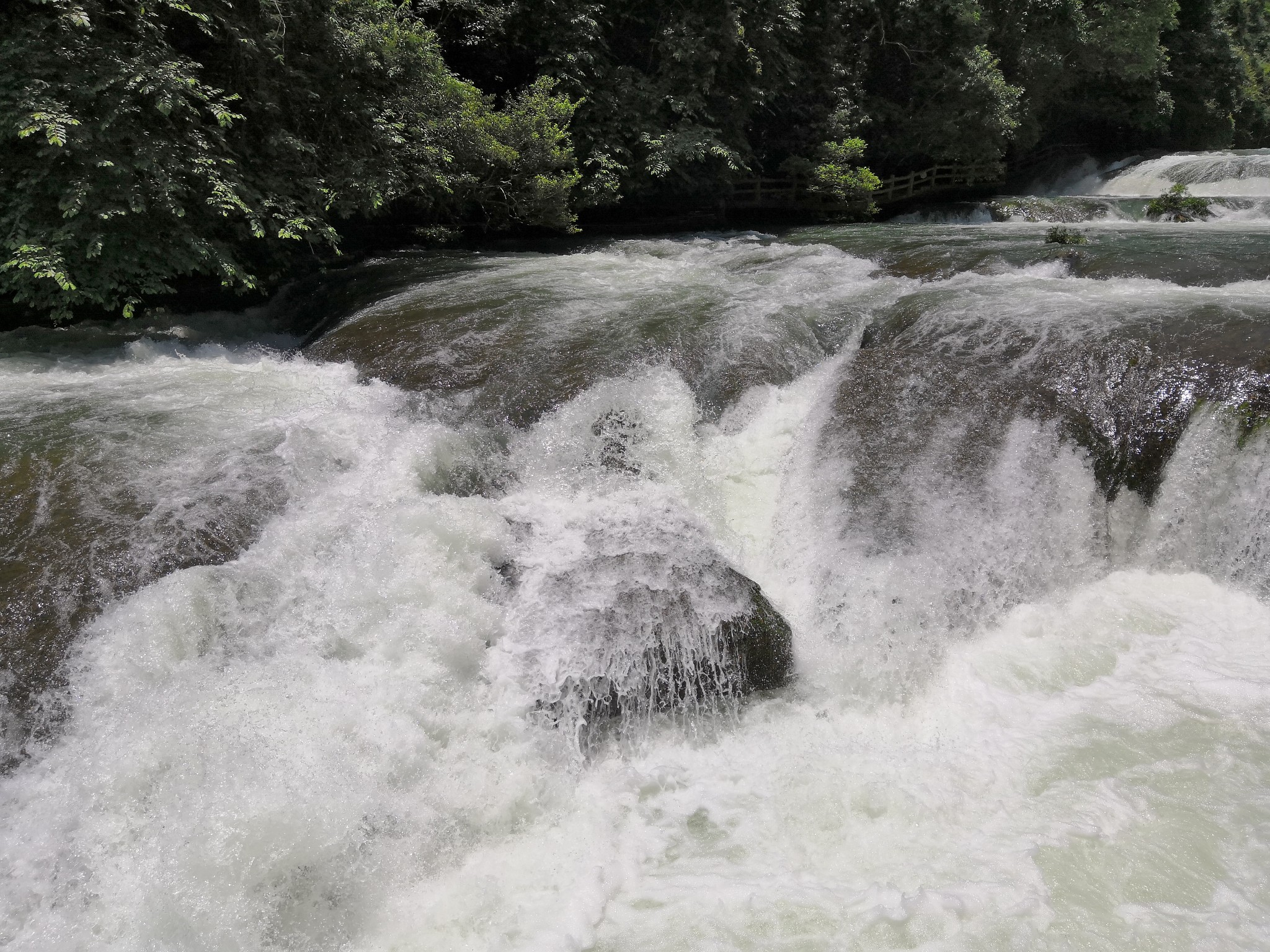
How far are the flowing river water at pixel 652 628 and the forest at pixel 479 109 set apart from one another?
1598 mm

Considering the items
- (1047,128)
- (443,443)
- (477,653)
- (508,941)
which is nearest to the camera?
(508,941)

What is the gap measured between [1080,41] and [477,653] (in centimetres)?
2194

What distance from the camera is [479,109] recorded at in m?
10.2

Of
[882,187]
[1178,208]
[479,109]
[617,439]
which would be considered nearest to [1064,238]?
[1178,208]

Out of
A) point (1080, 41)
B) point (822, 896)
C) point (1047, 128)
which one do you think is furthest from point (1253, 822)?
point (1047, 128)

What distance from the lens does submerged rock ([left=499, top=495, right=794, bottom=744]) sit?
12.4 ft

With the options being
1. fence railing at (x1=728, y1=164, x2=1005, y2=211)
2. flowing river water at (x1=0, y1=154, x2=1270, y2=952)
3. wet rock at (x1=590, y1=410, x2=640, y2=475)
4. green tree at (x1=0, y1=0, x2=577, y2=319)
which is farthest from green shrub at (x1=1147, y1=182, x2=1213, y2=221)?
wet rock at (x1=590, y1=410, x2=640, y2=475)

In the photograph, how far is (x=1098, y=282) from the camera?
23.3 ft

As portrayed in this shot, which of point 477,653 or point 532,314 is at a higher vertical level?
point 532,314

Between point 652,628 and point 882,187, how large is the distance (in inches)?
648

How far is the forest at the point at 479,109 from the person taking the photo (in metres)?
6.41

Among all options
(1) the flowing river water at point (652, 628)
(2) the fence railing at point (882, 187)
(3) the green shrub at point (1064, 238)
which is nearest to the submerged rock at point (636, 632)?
(1) the flowing river water at point (652, 628)

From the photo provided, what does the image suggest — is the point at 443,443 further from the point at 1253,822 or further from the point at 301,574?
the point at 1253,822

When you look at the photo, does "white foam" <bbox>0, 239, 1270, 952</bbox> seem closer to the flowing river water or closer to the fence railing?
the flowing river water
